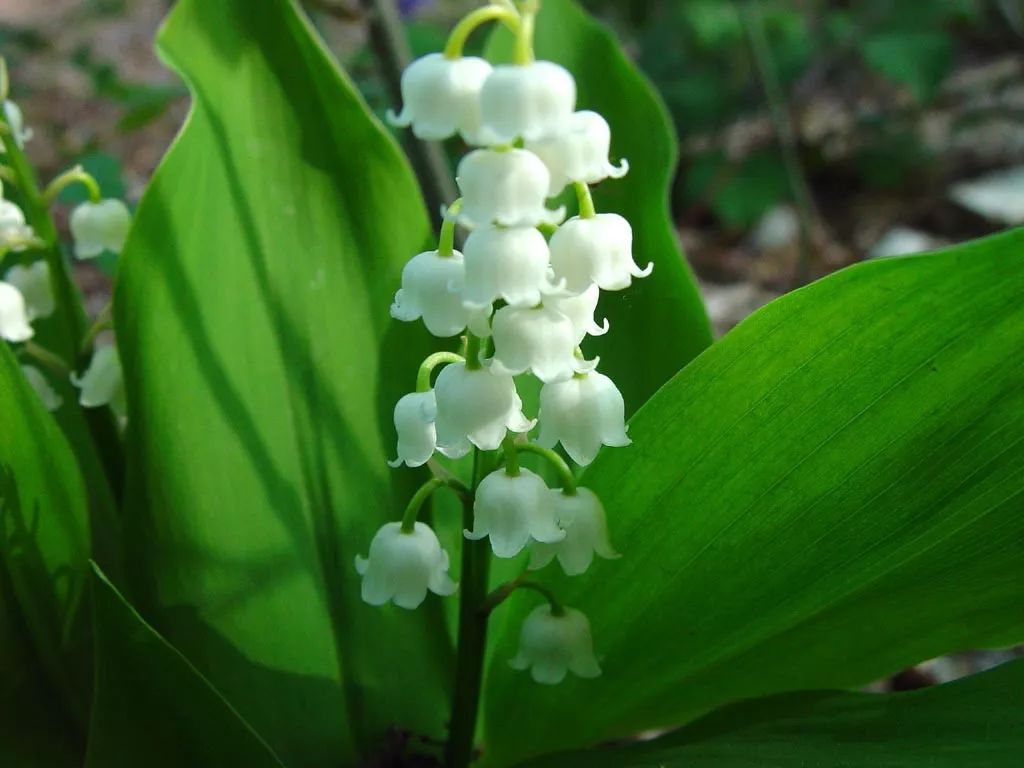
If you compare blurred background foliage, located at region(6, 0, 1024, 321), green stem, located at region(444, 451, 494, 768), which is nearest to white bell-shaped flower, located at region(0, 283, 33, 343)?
green stem, located at region(444, 451, 494, 768)

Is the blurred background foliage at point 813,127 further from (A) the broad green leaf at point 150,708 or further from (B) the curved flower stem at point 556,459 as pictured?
(A) the broad green leaf at point 150,708

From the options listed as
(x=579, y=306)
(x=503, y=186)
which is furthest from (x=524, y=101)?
(x=579, y=306)

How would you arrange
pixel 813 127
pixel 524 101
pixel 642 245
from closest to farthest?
pixel 524 101, pixel 642 245, pixel 813 127

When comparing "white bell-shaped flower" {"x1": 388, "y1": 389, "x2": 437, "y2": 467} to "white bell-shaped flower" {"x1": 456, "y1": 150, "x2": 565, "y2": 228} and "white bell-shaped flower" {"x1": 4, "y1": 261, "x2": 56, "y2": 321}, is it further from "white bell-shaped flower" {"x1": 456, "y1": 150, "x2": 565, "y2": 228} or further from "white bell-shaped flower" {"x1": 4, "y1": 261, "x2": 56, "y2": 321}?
"white bell-shaped flower" {"x1": 4, "y1": 261, "x2": 56, "y2": 321}

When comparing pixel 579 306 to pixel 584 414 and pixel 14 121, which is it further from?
pixel 14 121

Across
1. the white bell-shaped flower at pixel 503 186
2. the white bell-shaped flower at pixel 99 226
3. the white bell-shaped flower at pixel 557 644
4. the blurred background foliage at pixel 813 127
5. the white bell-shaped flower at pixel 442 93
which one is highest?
the blurred background foliage at pixel 813 127

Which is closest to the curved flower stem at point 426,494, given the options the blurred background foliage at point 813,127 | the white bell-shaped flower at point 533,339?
the white bell-shaped flower at point 533,339
